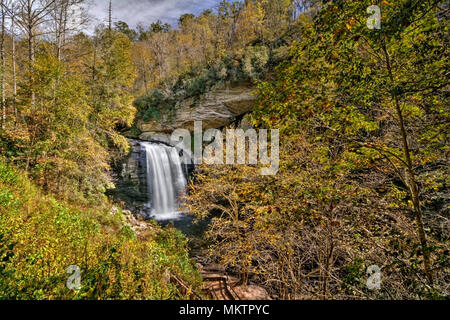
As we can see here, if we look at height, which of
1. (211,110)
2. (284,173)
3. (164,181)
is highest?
(211,110)

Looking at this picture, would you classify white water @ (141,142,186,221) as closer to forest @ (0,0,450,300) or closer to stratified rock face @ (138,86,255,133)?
stratified rock face @ (138,86,255,133)

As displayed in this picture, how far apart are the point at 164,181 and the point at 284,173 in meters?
13.7

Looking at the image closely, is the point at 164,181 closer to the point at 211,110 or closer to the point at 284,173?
the point at 211,110

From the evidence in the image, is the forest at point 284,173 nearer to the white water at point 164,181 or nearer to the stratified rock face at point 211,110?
the stratified rock face at point 211,110

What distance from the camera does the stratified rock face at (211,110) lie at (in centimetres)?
1719

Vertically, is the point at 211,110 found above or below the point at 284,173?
above

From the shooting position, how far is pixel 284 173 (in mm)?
4188

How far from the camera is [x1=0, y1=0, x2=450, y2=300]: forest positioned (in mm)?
2324

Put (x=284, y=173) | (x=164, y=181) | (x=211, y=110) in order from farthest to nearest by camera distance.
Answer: (x=211, y=110) → (x=164, y=181) → (x=284, y=173)

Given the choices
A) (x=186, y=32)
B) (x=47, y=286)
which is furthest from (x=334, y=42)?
(x=186, y=32)

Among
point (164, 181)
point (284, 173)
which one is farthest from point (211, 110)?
point (284, 173)

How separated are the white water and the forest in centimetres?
392

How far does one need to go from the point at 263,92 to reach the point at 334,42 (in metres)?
1.15

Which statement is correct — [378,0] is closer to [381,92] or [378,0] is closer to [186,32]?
[381,92]
